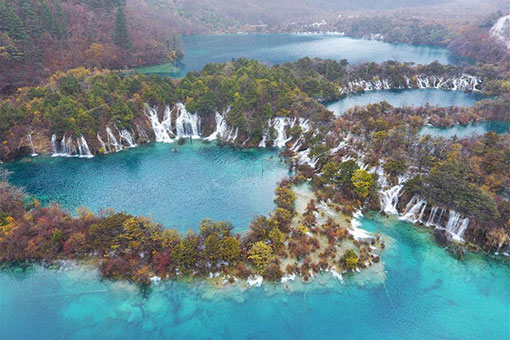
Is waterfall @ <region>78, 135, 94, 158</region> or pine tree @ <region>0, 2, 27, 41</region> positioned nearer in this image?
waterfall @ <region>78, 135, 94, 158</region>

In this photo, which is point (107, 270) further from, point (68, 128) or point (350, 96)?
point (350, 96)

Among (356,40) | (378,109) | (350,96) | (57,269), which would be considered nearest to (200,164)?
(57,269)

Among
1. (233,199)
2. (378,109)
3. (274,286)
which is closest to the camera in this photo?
(274,286)

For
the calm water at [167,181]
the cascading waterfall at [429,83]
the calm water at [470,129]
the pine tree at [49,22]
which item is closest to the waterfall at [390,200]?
the calm water at [167,181]

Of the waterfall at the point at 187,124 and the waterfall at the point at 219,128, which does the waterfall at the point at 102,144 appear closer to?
the waterfall at the point at 187,124

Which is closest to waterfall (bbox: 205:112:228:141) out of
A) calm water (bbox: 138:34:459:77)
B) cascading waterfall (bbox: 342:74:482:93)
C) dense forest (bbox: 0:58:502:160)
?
dense forest (bbox: 0:58:502:160)

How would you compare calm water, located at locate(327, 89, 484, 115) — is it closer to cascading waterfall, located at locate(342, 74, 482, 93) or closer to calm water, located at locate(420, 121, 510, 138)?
cascading waterfall, located at locate(342, 74, 482, 93)
